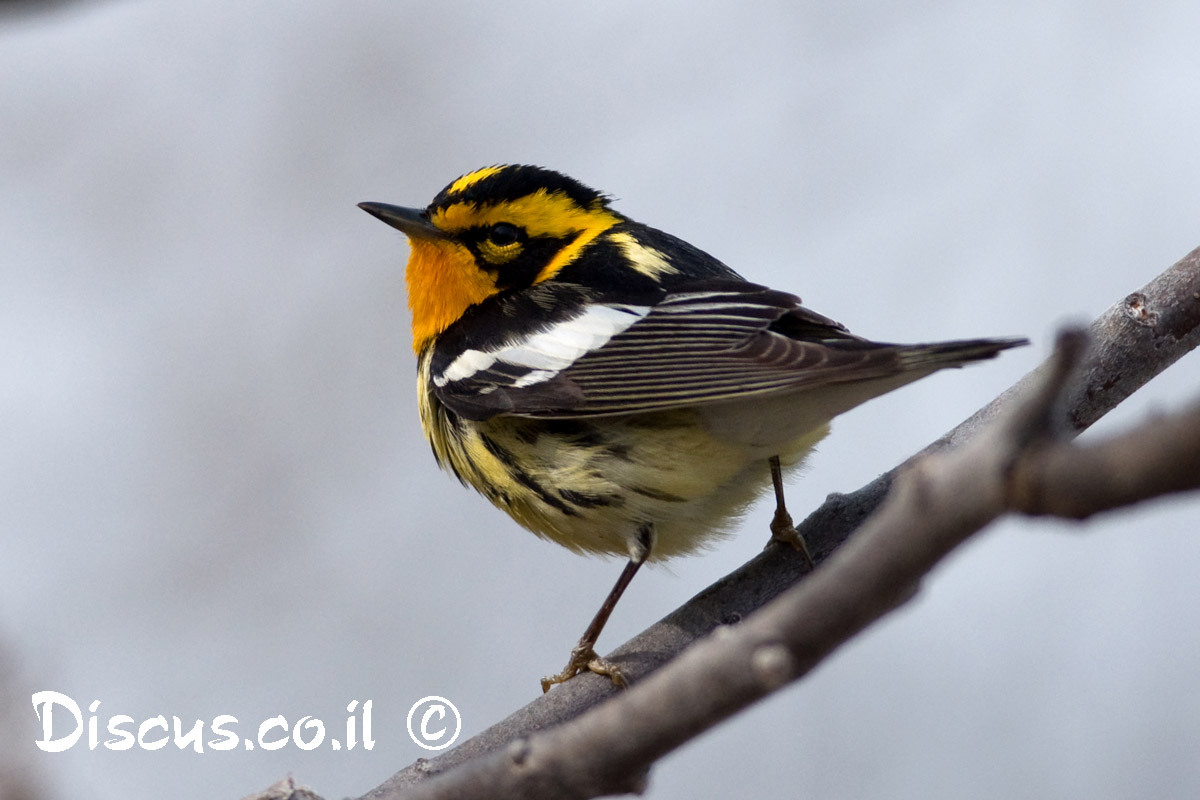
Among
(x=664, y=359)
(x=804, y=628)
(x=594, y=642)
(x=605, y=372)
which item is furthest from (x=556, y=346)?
(x=804, y=628)

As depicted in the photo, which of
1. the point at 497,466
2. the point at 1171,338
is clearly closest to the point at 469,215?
the point at 497,466

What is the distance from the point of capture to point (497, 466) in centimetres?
392

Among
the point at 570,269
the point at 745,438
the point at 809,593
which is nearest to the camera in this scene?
the point at 809,593

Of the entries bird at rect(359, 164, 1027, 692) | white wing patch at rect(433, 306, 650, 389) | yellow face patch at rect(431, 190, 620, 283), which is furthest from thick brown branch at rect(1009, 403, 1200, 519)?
yellow face patch at rect(431, 190, 620, 283)

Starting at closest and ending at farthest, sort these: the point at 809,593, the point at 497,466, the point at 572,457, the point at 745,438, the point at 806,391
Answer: the point at 809,593 → the point at 806,391 → the point at 745,438 → the point at 572,457 → the point at 497,466

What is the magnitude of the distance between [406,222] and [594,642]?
1761 mm

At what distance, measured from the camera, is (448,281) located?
4414 mm

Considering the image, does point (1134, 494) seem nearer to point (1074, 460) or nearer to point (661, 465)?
point (1074, 460)

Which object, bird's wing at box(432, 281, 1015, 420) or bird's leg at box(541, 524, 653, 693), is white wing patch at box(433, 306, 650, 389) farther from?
bird's leg at box(541, 524, 653, 693)

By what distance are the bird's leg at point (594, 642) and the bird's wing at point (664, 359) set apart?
47cm

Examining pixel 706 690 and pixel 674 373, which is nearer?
pixel 706 690

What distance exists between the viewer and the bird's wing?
3055 mm

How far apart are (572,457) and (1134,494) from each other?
252 cm

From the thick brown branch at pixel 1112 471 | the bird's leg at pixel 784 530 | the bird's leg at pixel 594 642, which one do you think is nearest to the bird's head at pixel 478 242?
the bird's leg at pixel 594 642
